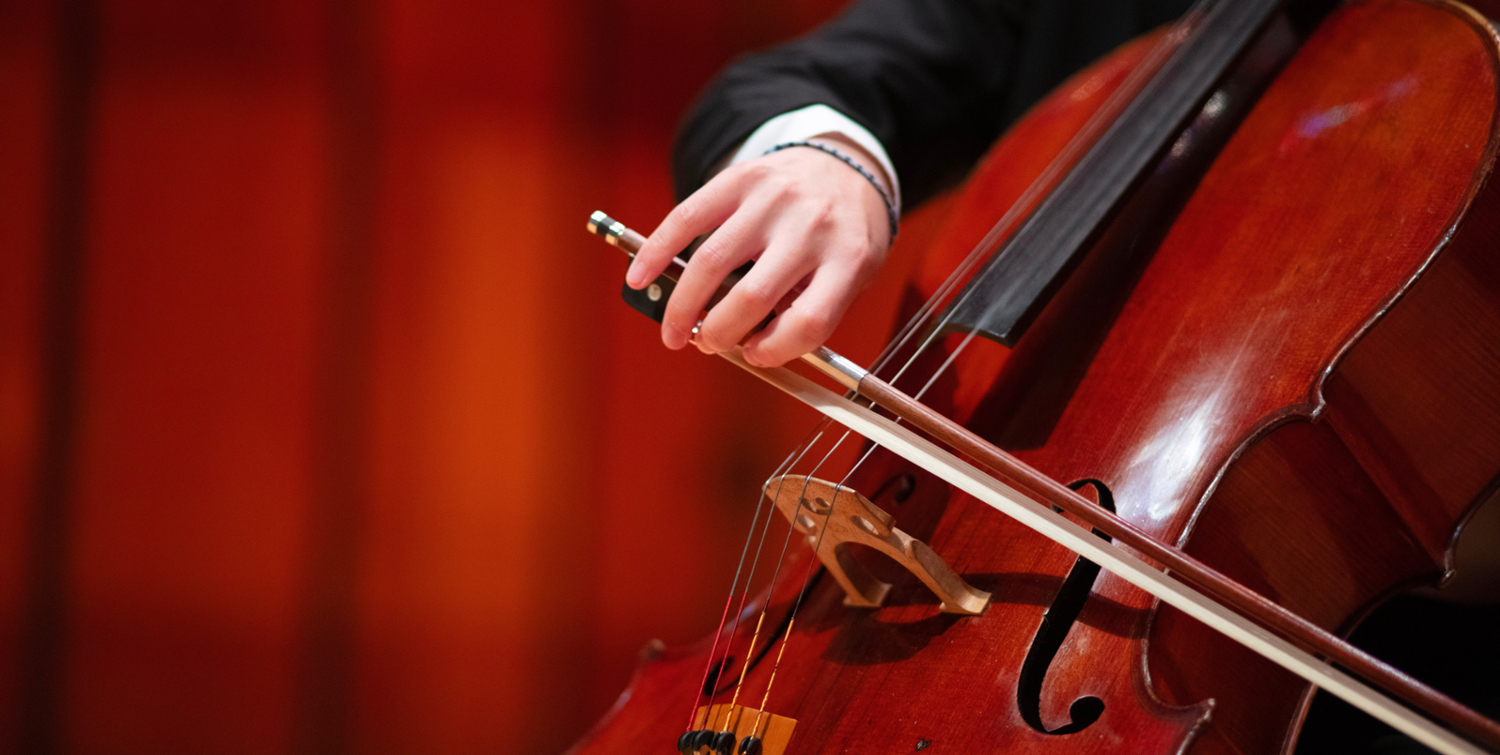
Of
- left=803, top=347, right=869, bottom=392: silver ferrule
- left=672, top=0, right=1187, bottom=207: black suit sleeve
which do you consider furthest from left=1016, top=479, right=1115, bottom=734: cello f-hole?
left=672, top=0, right=1187, bottom=207: black suit sleeve

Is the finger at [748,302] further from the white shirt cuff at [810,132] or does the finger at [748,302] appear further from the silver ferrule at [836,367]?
the white shirt cuff at [810,132]

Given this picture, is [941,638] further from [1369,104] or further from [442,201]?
[442,201]

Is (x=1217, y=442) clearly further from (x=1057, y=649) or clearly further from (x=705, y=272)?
(x=705, y=272)

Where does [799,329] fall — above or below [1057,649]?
above

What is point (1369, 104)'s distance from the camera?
53 cm

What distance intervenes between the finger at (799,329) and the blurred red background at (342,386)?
1291 millimetres

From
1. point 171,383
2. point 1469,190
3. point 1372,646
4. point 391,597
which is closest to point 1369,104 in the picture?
point 1469,190

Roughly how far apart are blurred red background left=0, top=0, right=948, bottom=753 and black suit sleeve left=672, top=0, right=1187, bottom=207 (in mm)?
877

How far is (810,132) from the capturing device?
0.63 m

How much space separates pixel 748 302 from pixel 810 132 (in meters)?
0.28

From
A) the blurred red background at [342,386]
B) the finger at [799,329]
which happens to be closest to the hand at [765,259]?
the finger at [799,329]

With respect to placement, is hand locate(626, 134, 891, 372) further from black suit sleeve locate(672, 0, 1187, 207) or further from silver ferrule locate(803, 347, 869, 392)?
black suit sleeve locate(672, 0, 1187, 207)

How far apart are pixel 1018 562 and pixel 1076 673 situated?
0.19 ft

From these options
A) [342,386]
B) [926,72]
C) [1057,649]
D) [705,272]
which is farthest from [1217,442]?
[342,386]
